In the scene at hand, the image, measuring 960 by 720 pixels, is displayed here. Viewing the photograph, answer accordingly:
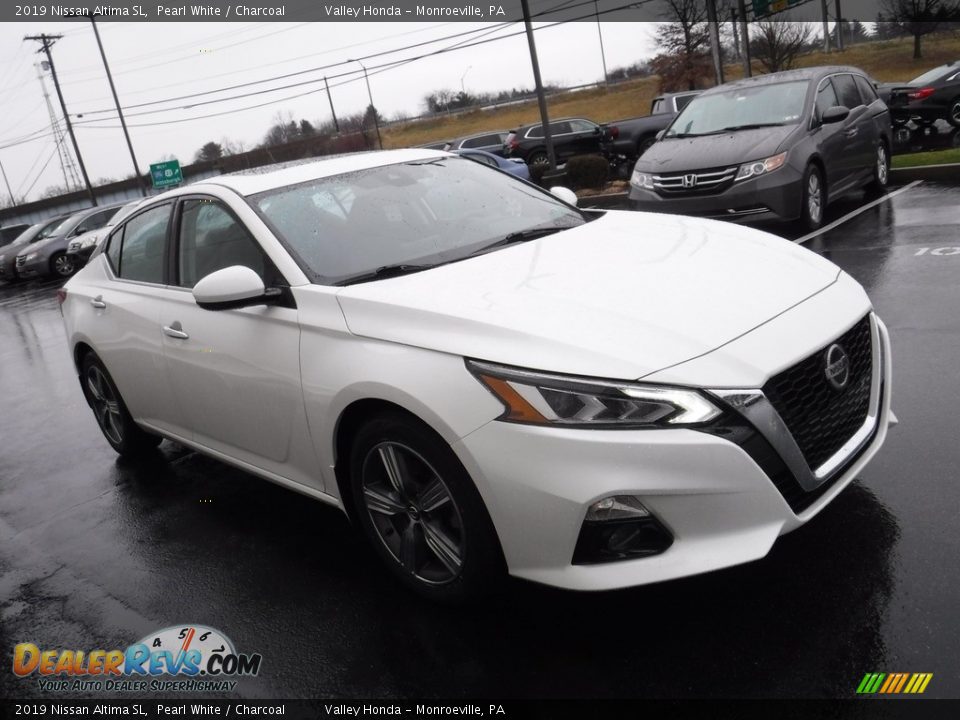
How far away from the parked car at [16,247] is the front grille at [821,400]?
23.8m

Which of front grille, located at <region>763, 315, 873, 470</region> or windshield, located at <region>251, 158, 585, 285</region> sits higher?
windshield, located at <region>251, 158, 585, 285</region>

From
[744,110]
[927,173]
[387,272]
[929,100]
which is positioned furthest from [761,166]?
[929,100]

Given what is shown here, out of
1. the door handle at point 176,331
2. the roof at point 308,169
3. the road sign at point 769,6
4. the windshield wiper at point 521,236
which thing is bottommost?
the door handle at point 176,331

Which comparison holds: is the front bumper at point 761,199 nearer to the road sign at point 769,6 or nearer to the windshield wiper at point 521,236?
the windshield wiper at point 521,236

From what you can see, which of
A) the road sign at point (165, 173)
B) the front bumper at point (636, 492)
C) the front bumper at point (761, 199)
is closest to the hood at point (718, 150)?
the front bumper at point (761, 199)

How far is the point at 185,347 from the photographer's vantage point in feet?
14.1

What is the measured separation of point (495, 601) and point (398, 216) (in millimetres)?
1803

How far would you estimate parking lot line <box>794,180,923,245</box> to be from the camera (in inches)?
367

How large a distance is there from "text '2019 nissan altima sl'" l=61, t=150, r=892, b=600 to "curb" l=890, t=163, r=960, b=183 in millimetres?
9460

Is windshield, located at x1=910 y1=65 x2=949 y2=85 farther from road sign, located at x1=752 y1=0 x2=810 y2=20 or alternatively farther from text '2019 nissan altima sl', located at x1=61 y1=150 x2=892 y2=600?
text '2019 nissan altima sl', located at x1=61 y1=150 x2=892 y2=600

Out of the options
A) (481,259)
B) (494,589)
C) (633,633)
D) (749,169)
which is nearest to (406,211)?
(481,259)

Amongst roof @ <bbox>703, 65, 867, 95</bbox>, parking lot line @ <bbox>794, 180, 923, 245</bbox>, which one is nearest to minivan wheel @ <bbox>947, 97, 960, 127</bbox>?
parking lot line @ <bbox>794, 180, 923, 245</bbox>

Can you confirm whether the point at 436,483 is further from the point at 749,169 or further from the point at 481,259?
the point at 749,169

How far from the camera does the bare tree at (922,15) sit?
54.2 meters
